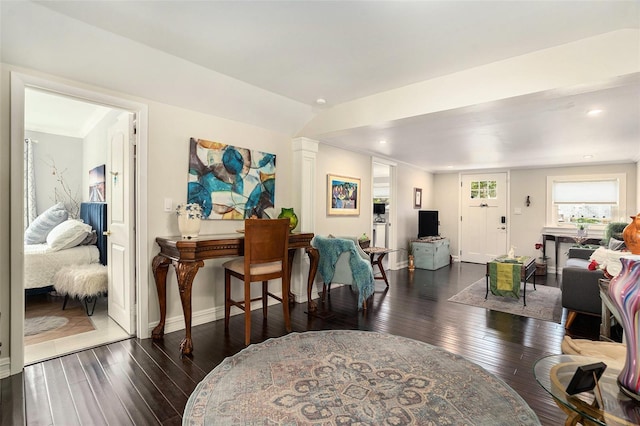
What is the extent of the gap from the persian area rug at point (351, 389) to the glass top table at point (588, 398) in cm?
58

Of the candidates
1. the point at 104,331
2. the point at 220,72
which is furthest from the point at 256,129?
the point at 104,331

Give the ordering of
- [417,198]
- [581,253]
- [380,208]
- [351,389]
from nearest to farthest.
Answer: [351,389] → [581,253] → [380,208] → [417,198]

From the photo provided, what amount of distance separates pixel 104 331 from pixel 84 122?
10.9ft

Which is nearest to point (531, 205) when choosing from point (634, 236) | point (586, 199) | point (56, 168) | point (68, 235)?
point (586, 199)

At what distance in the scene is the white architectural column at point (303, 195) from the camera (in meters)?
4.01

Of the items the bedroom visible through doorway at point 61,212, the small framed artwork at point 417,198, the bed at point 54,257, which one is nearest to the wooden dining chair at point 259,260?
the bedroom visible through doorway at point 61,212

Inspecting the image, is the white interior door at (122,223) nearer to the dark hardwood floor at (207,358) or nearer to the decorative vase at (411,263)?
the dark hardwood floor at (207,358)

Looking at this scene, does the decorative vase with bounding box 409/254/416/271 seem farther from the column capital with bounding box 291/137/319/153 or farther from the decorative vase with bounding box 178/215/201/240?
the decorative vase with bounding box 178/215/201/240

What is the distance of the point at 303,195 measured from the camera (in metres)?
4.00

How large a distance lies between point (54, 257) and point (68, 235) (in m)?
0.29

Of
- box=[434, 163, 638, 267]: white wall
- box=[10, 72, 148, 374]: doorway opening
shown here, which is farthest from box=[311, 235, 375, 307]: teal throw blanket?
box=[434, 163, 638, 267]: white wall

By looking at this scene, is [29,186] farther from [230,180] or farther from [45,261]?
[230,180]

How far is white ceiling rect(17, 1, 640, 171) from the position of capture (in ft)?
5.98

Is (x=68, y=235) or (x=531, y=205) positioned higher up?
(x=531, y=205)
